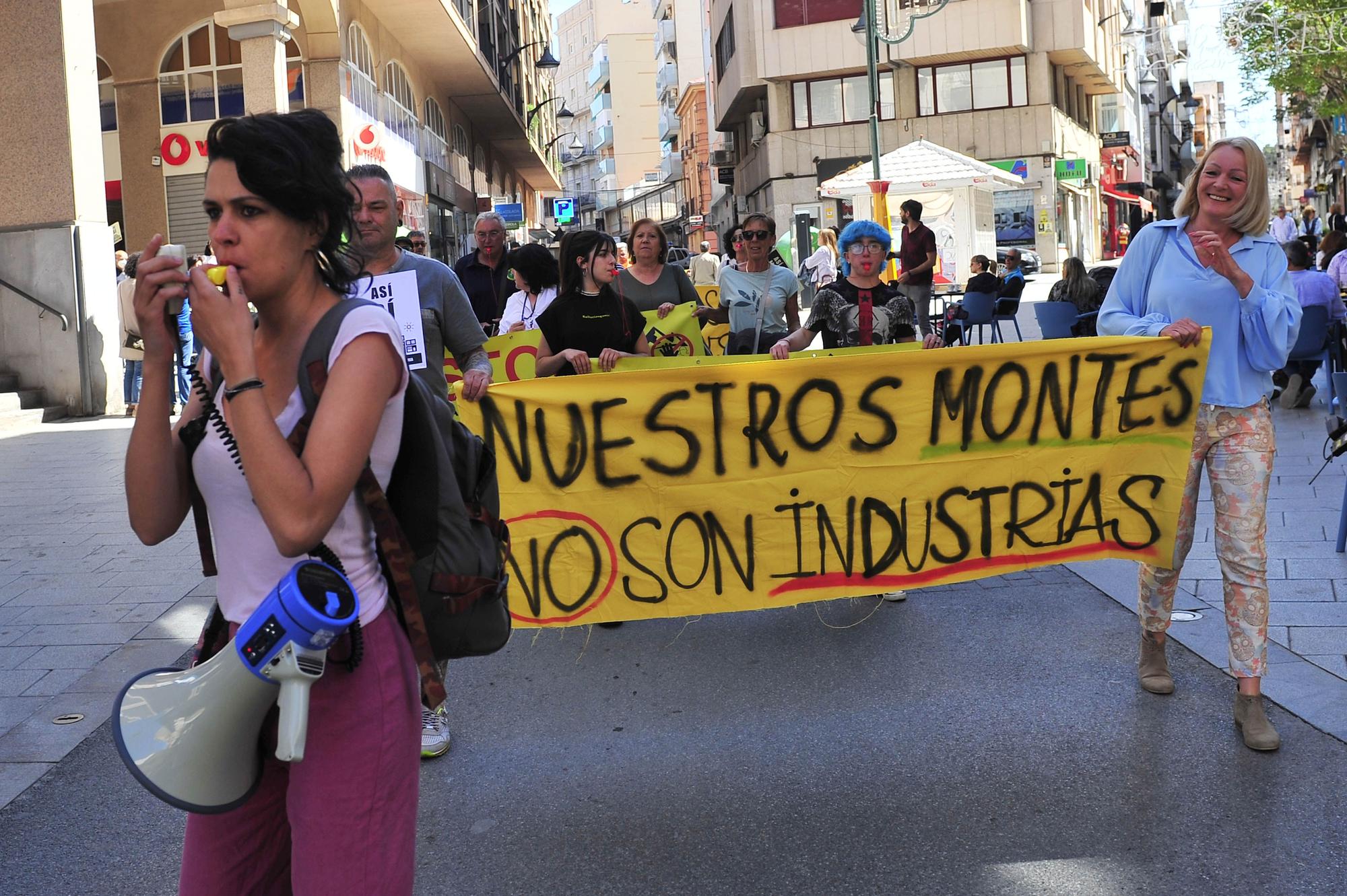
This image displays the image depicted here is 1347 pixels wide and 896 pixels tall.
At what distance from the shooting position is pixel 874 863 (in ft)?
11.9

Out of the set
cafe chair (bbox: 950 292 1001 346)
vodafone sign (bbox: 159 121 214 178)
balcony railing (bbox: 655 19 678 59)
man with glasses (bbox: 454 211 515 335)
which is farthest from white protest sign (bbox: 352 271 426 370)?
balcony railing (bbox: 655 19 678 59)

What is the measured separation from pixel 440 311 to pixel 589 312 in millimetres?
1533

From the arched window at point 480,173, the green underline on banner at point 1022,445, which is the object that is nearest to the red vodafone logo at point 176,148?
the arched window at point 480,173

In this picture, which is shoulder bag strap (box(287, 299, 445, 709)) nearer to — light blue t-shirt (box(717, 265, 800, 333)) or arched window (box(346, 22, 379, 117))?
light blue t-shirt (box(717, 265, 800, 333))

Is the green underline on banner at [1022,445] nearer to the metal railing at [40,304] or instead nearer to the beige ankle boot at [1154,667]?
the beige ankle boot at [1154,667]

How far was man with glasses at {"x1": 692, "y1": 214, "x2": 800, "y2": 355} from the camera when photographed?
838cm

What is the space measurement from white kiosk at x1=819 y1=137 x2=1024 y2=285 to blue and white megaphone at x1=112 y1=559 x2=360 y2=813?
65.9 ft

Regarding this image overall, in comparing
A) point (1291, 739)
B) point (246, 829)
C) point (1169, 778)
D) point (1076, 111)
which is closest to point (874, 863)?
point (1169, 778)

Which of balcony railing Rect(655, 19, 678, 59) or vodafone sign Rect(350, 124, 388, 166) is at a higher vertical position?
balcony railing Rect(655, 19, 678, 59)

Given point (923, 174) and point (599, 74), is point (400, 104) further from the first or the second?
point (599, 74)

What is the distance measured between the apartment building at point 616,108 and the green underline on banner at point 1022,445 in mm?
110129

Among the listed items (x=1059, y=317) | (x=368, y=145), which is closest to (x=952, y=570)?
(x=1059, y=317)

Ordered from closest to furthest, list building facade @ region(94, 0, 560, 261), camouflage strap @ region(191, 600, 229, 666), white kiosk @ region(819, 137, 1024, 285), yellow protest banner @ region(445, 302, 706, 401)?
camouflage strap @ region(191, 600, 229, 666) < yellow protest banner @ region(445, 302, 706, 401) < building facade @ region(94, 0, 560, 261) < white kiosk @ region(819, 137, 1024, 285)

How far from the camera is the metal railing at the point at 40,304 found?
15.9 metres
